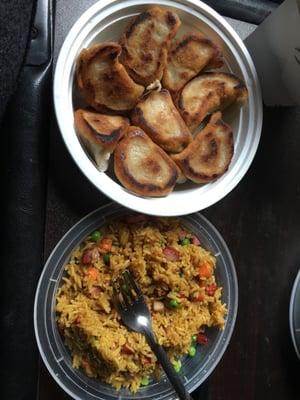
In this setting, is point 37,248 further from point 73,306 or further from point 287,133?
point 287,133

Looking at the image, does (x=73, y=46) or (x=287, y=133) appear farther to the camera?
(x=287, y=133)

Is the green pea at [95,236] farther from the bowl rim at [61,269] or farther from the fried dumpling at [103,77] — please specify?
the fried dumpling at [103,77]

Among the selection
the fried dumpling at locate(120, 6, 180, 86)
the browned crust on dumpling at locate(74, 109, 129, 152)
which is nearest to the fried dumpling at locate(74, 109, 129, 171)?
the browned crust on dumpling at locate(74, 109, 129, 152)

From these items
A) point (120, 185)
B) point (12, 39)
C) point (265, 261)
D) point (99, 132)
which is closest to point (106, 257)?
point (120, 185)

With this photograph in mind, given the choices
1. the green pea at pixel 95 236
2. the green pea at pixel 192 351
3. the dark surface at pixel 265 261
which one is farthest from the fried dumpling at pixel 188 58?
the green pea at pixel 192 351

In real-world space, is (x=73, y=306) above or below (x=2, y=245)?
below

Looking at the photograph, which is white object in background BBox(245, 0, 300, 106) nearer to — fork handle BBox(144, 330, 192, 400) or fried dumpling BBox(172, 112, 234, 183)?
fried dumpling BBox(172, 112, 234, 183)

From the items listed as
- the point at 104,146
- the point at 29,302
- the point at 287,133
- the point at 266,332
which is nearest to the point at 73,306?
the point at 29,302
